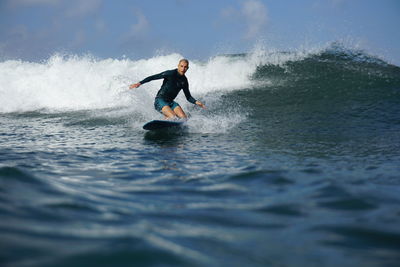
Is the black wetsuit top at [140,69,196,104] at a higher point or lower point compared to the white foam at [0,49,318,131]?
lower

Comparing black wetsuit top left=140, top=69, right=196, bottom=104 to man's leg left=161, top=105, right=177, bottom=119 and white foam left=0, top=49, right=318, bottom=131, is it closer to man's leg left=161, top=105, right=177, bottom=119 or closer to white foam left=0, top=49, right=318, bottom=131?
man's leg left=161, top=105, right=177, bottom=119

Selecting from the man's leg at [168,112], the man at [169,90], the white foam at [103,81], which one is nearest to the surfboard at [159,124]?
the man's leg at [168,112]

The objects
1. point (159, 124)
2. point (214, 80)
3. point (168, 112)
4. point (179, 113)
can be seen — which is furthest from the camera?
point (214, 80)

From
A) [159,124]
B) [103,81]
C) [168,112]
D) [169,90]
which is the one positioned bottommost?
[159,124]

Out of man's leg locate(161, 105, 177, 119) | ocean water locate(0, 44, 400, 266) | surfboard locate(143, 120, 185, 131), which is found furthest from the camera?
man's leg locate(161, 105, 177, 119)

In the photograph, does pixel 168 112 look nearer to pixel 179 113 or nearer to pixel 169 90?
pixel 179 113

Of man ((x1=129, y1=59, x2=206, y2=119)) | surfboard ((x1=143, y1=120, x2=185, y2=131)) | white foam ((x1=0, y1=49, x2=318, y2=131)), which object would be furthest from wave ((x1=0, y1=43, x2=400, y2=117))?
surfboard ((x1=143, y1=120, x2=185, y2=131))

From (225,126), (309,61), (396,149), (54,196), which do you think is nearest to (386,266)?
(54,196)

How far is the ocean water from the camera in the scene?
1903 millimetres

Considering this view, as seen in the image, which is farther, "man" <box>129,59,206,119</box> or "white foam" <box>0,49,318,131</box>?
"white foam" <box>0,49,318,131</box>

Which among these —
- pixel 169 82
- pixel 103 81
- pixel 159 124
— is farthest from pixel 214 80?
pixel 159 124

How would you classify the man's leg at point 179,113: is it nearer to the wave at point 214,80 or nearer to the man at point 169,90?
the man at point 169,90

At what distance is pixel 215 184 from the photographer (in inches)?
144

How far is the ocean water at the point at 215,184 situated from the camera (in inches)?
74.9
